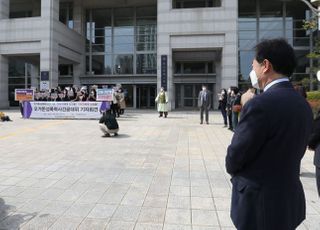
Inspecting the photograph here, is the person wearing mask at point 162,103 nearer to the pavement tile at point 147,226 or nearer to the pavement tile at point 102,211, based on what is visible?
the pavement tile at point 102,211

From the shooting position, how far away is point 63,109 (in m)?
19.0

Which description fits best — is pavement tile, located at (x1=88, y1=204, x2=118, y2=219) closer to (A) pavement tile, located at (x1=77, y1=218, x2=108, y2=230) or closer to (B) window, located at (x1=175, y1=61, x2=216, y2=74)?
(A) pavement tile, located at (x1=77, y1=218, x2=108, y2=230)

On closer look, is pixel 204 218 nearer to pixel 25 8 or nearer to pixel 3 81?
pixel 3 81

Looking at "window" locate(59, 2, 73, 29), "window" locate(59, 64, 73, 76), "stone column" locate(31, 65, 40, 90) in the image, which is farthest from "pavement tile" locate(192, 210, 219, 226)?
"stone column" locate(31, 65, 40, 90)

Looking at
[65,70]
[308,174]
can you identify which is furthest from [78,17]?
[308,174]

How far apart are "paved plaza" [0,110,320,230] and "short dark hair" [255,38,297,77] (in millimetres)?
2550

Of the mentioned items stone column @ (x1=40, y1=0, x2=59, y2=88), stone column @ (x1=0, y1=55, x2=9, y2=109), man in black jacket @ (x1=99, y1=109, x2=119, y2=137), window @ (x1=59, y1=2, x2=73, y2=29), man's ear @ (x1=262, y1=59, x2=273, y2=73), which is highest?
window @ (x1=59, y1=2, x2=73, y2=29)

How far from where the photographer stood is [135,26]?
34406 mm

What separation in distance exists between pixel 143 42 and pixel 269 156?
33.1 metres

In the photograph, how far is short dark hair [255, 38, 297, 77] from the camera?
2.13 metres

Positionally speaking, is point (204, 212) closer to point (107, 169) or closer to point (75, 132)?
point (107, 169)

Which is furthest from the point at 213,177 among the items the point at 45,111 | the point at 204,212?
the point at 45,111

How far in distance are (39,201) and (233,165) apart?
3.75 m

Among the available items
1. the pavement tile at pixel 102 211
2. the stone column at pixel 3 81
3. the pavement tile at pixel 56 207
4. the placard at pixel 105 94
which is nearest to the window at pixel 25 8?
the stone column at pixel 3 81
